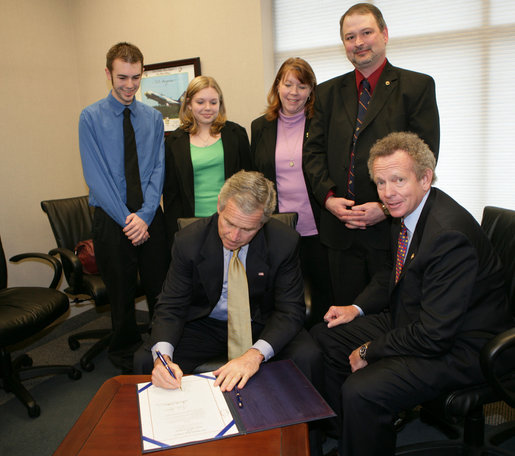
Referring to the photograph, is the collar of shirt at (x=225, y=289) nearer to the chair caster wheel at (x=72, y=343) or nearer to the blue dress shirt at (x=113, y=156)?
the blue dress shirt at (x=113, y=156)

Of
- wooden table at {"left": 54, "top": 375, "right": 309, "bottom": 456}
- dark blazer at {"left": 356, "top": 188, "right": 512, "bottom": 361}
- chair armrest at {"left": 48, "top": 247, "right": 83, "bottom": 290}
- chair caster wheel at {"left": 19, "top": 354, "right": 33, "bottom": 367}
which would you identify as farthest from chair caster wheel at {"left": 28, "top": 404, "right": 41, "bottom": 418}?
dark blazer at {"left": 356, "top": 188, "right": 512, "bottom": 361}

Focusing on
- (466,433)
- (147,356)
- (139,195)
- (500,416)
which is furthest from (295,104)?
(500,416)

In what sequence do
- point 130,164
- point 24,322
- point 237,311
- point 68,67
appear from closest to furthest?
point 237,311 < point 24,322 < point 130,164 < point 68,67

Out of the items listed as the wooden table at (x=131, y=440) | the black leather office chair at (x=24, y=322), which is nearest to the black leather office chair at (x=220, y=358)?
the wooden table at (x=131, y=440)

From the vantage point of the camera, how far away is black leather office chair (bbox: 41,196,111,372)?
109 inches

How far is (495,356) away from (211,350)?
1135mm

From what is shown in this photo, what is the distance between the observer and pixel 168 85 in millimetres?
3488

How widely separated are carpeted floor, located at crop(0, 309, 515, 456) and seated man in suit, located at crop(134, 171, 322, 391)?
717mm

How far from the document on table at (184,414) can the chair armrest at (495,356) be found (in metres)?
0.84

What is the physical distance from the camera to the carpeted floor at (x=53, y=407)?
2141mm

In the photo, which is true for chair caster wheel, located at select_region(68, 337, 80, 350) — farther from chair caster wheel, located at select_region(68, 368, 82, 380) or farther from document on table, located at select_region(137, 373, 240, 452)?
document on table, located at select_region(137, 373, 240, 452)

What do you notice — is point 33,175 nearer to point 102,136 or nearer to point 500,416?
point 102,136

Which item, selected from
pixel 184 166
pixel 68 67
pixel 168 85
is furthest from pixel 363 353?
pixel 68 67

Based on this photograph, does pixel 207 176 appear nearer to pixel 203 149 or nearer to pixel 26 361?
pixel 203 149
